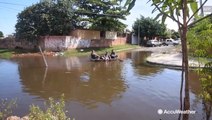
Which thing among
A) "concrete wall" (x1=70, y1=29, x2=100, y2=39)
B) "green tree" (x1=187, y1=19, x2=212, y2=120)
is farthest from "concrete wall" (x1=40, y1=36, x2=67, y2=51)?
"green tree" (x1=187, y1=19, x2=212, y2=120)

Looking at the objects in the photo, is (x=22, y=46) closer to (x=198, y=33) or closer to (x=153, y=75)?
(x=153, y=75)

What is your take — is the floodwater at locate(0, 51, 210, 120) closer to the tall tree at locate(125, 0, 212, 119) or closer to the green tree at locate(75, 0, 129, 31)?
the tall tree at locate(125, 0, 212, 119)

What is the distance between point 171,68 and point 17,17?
2182cm

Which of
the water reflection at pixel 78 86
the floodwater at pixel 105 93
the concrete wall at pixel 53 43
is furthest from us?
the concrete wall at pixel 53 43

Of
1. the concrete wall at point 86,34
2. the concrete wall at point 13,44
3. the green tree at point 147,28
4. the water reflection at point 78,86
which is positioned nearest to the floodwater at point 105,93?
the water reflection at point 78,86

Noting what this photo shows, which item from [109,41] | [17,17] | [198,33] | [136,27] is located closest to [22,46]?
[17,17]

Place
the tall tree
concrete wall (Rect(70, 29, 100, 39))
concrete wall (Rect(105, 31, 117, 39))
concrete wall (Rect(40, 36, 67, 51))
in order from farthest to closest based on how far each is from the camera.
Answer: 1. concrete wall (Rect(105, 31, 117, 39))
2. concrete wall (Rect(70, 29, 100, 39))
3. concrete wall (Rect(40, 36, 67, 51))
4. the tall tree

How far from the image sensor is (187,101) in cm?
355

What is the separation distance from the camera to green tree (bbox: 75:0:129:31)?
3712 centimetres

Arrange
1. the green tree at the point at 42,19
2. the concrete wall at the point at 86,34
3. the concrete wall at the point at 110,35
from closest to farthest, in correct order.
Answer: the green tree at the point at 42,19 → the concrete wall at the point at 86,34 → the concrete wall at the point at 110,35

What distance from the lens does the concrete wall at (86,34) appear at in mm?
37784

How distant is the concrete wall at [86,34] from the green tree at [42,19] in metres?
3.80

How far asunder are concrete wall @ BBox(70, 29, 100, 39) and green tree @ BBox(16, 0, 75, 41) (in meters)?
3.80

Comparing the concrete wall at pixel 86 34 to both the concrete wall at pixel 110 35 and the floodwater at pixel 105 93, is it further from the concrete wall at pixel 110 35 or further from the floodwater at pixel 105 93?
the floodwater at pixel 105 93
